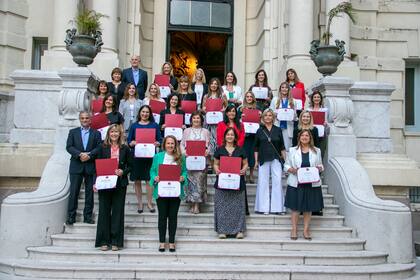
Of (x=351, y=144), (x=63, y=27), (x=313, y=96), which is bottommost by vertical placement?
(x=351, y=144)

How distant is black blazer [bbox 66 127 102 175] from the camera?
30.5 feet

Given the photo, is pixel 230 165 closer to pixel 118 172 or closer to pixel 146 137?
pixel 146 137

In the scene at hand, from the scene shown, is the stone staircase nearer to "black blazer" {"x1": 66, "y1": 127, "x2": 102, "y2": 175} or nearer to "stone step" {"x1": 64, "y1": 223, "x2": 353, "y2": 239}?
"stone step" {"x1": 64, "y1": 223, "x2": 353, "y2": 239}

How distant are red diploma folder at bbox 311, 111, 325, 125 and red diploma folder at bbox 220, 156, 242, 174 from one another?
2364 mm

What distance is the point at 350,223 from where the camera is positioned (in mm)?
9688

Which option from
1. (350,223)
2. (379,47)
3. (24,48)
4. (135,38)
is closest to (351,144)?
(350,223)

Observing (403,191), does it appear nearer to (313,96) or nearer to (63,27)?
(313,96)

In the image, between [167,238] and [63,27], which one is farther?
[63,27]

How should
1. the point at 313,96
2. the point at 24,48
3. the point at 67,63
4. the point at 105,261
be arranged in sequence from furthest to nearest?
the point at 24,48 < the point at 67,63 < the point at 313,96 < the point at 105,261

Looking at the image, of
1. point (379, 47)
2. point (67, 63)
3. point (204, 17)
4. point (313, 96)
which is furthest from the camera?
point (204, 17)

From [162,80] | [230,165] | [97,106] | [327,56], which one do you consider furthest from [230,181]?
[327,56]

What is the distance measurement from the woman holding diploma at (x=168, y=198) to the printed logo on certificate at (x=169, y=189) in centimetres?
9

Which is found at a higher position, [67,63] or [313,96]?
[67,63]

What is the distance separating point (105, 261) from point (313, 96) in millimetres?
5277
